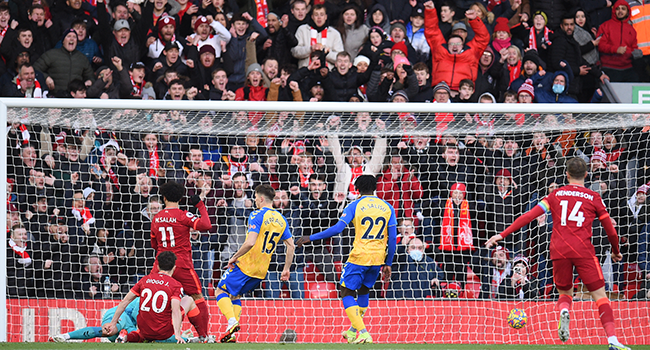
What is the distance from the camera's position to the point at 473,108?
311 inches

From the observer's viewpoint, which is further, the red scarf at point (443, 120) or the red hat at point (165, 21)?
the red hat at point (165, 21)

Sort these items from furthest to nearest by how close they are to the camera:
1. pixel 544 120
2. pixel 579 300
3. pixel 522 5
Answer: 1. pixel 522 5
2. pixel 579 300
3. pixel 544 120

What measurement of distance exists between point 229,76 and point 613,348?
6.34m

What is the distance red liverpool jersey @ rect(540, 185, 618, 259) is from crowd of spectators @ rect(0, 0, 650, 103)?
374 centimetres

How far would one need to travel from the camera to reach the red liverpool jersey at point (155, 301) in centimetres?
698

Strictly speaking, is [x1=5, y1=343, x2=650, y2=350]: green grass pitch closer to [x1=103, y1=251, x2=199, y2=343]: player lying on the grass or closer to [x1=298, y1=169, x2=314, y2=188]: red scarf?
[x1=103, y1=251, x2=199, y2=343]: player lying on the grass

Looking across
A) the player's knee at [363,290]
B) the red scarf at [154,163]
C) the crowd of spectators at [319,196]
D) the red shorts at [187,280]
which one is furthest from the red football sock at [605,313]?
the red scarf at [154,163]

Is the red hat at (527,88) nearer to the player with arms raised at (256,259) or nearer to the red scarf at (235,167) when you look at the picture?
the red scarf at (235,167)

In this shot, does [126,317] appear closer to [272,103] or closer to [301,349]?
[301,349]

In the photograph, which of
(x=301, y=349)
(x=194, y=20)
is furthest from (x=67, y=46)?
(x=301, y=349)

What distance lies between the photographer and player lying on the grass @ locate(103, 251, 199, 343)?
693 cm

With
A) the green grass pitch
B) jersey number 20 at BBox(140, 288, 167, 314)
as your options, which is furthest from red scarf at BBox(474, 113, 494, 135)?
jersey number 20 at BBox(140, 288, 167, 314)

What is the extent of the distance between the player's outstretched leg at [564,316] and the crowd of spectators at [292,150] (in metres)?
2.40

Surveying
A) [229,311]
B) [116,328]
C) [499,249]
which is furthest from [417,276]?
[116,328]
